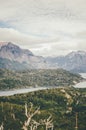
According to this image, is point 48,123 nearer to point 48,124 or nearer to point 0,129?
point 48,124

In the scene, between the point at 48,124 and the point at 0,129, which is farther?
the point at 48,124

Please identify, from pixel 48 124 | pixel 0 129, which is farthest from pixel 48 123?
pixel 0 129

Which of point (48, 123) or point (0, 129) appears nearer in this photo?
point (0, 129)
